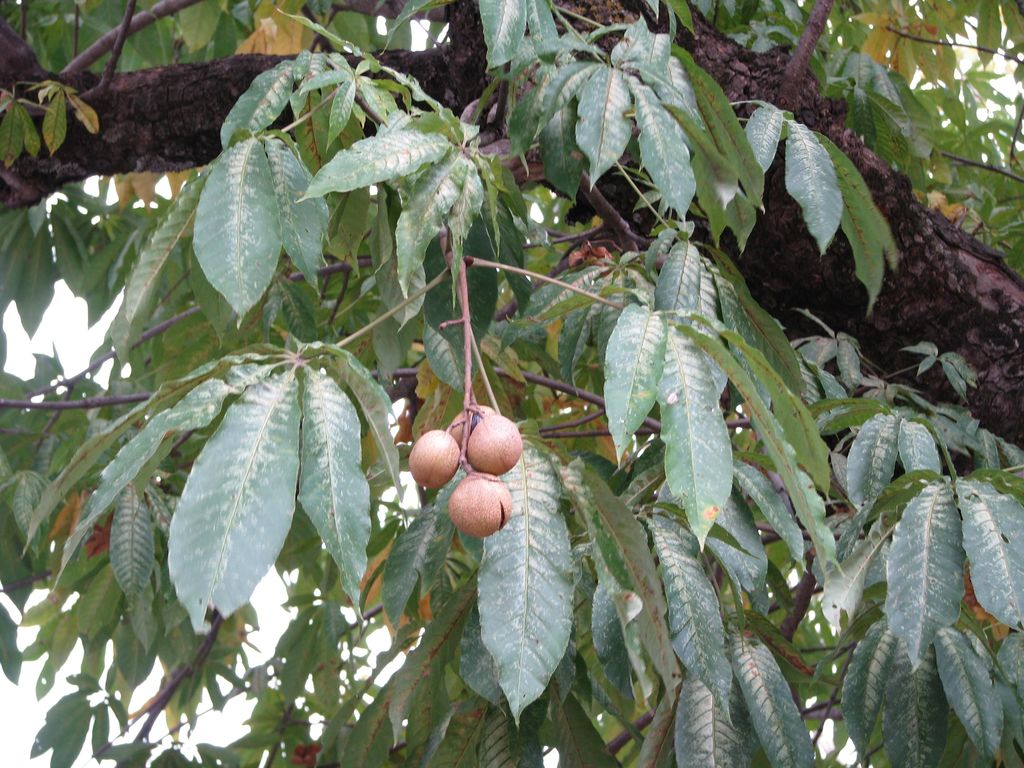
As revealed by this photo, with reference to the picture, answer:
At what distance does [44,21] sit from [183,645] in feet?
4.53

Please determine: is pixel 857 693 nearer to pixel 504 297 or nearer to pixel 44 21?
pixel 504 297

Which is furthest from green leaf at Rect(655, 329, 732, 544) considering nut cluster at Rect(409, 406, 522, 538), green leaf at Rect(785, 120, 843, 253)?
green leaf at Rect(785, 120, 843, 253)

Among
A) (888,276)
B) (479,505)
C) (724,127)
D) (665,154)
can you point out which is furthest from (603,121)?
(888,276)

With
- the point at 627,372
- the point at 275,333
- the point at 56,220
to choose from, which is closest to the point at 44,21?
the point at 56,220

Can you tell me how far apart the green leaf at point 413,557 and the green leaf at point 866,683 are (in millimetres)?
398

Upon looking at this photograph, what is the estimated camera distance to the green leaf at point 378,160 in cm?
82

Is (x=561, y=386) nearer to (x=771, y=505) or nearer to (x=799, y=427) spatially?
(x=771, y=505)

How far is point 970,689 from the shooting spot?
39.3 inches

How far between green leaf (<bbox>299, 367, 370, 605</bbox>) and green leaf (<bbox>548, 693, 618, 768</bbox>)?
0.42 meters

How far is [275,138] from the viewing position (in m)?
1.00

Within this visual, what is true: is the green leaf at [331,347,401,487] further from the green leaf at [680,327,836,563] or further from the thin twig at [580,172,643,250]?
the thin twig at [580,172,643,250]

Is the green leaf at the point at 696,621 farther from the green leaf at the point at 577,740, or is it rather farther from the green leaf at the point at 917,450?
the green leaf at the point at 917,450

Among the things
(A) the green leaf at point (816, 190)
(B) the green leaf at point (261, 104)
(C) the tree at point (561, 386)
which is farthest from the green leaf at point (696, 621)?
(B) the green leaf at point (261, 104)

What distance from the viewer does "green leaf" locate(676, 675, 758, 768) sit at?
98cm
